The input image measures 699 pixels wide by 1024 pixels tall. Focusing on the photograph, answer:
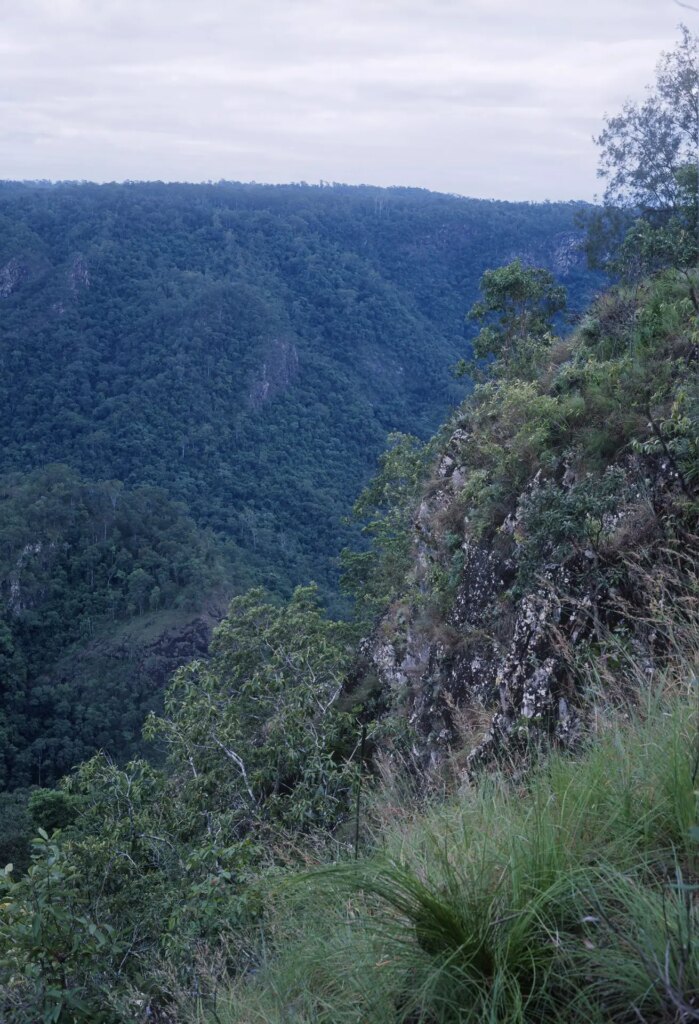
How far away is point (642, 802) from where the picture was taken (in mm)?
2021

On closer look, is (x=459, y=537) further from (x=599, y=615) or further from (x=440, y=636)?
(x=599, y=615)

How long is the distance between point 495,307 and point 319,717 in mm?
8968

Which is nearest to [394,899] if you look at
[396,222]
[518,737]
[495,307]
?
[518,737]

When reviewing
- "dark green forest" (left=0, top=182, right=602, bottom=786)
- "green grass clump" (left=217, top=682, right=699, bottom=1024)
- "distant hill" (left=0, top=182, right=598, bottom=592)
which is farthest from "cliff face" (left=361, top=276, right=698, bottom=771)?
"distant hill" (left=0, top=182, right=598, bottom=592)

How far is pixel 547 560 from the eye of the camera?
505 centimetres

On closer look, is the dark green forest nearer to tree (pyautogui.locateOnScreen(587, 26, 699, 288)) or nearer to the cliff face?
tree (pyautogui.locateOnScreen(587, 26, 699, 288))

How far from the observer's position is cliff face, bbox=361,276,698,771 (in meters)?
4.02

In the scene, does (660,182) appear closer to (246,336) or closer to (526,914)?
(526,914)

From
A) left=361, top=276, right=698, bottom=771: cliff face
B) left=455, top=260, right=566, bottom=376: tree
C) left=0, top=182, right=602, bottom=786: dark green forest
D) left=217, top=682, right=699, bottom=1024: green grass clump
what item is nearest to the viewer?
left=217, top=682, right=699, bottom=1024: green grass clump

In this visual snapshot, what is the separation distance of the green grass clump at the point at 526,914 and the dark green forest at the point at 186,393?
13137mm

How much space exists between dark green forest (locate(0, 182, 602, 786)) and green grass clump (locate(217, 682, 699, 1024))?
13.1 meters

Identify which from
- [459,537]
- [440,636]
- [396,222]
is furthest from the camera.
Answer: [396,222]

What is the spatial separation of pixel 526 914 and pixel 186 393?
58683mm

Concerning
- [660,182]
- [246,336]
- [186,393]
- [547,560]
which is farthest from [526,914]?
[246,336]
